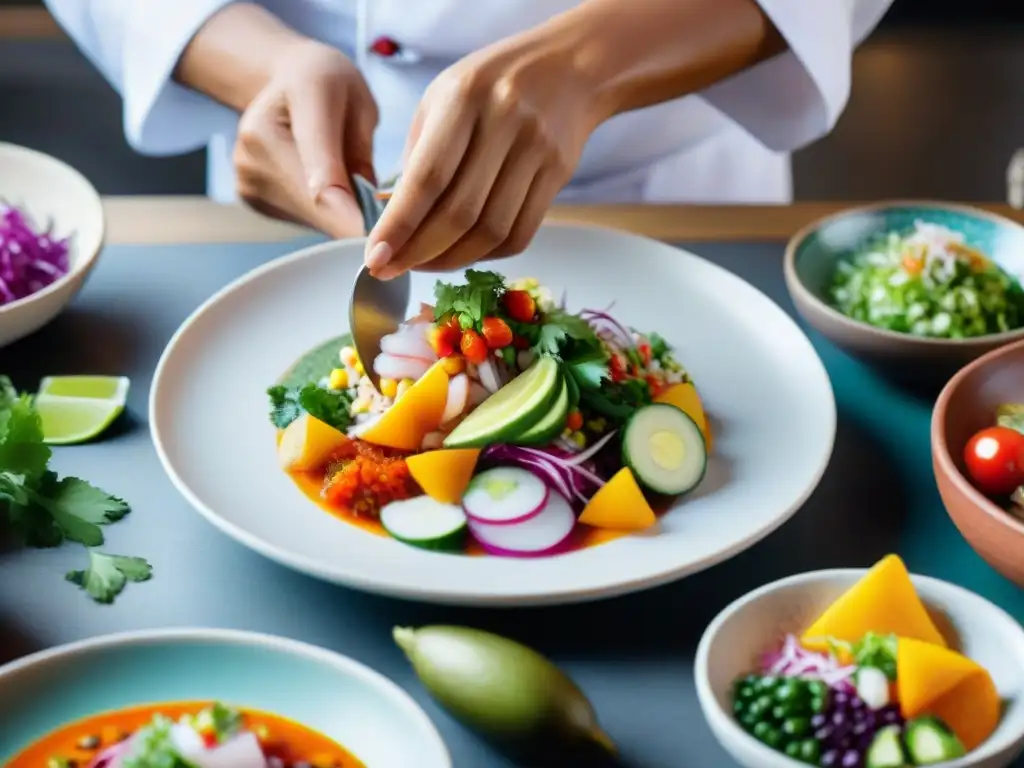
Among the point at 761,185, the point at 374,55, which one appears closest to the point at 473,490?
the point at 374,55

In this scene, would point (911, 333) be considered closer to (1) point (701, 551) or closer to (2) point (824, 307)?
(2) point (824, 307)

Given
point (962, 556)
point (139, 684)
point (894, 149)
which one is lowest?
point (894, 149)

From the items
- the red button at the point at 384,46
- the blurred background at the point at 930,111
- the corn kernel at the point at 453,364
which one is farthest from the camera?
the blurred background at the point at 930,111

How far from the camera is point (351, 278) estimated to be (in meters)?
1.93

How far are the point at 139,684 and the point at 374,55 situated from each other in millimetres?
1432

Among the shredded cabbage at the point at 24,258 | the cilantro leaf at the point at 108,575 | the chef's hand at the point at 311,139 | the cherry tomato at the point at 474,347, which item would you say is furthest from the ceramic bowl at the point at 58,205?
the cherry tomato at the point at 474,347

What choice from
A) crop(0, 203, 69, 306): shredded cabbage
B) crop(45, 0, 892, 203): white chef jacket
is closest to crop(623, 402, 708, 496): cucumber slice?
crop(45, 0, 892, 203): white chef jacket

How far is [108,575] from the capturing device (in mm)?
1405

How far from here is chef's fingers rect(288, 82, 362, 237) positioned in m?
1.81

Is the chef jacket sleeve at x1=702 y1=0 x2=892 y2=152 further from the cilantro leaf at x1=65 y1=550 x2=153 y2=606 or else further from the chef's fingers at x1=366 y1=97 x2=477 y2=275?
the cilantro leaf at x1=65 y1=550 x2=153 y2=606

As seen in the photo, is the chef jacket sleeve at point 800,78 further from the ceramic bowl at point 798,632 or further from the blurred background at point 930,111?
the blurred background at point 930,111

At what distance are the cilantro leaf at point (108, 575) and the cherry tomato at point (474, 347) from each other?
0.47 meters

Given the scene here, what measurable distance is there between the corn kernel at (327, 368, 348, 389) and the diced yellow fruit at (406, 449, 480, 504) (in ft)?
0.79

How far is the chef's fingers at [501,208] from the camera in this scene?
1626mm
